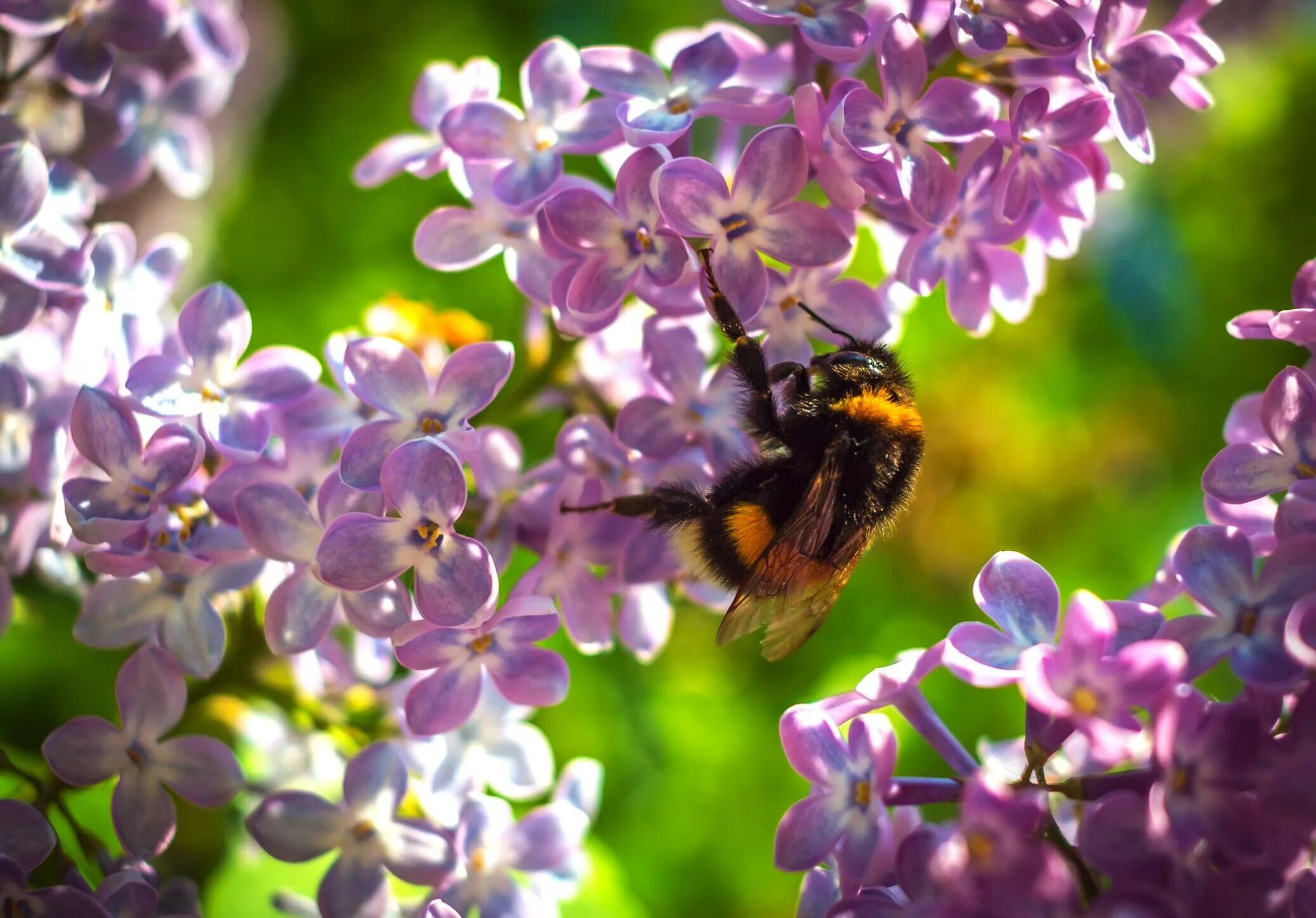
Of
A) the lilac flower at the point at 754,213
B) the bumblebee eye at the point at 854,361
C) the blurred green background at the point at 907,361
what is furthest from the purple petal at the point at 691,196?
the blurred green background at the point at 907,361

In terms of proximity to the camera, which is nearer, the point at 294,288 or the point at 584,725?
the point at 584,725

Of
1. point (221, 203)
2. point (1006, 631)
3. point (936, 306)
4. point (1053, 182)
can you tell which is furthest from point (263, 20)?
point (1006, 631)

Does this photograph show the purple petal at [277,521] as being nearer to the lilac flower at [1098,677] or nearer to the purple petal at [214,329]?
the purple petal at [214,329]

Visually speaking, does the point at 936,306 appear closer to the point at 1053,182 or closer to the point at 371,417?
the point at 1053,182

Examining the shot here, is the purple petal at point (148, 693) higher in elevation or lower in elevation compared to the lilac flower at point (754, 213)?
lower

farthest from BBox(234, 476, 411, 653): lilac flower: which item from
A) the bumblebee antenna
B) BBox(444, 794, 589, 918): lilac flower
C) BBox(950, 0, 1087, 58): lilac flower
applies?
BBox(950, 0, 1087, 58): lilac flower

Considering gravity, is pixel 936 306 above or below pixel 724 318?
below

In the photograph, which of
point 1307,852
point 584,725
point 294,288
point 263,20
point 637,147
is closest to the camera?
point 1307,852
